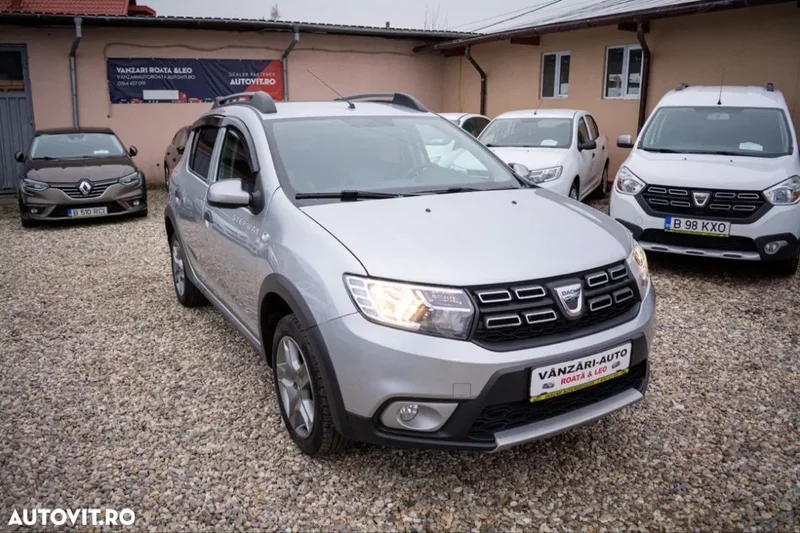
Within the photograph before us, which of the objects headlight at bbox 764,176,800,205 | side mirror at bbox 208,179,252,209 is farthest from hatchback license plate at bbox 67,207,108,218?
headlight at bbox 764,176,800,205

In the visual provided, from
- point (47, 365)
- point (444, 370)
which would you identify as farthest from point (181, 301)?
point (444, 370)

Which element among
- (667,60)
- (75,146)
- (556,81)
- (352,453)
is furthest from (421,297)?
(556,81)

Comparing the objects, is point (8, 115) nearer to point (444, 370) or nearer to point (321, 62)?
point (321, 62)

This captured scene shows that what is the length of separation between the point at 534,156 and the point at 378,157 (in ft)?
18.9

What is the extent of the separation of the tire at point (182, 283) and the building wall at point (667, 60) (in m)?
9.41

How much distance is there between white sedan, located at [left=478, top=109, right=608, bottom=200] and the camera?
871cm

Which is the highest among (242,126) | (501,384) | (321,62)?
(321,62)

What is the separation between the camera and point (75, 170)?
9.58m

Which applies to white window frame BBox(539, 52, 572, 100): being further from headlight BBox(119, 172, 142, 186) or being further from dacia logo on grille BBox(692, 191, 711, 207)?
headlight BBox(119, 172, 142, 186)

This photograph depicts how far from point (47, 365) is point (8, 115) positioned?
38.2ft

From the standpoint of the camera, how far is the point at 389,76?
16672 millimetres

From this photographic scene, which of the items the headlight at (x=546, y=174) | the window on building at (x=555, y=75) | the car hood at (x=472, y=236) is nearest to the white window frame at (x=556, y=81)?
the window on building at (x=555, y=75)

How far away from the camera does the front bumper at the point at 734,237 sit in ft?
18.9

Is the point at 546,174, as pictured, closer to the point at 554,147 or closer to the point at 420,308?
the point at 554,147
